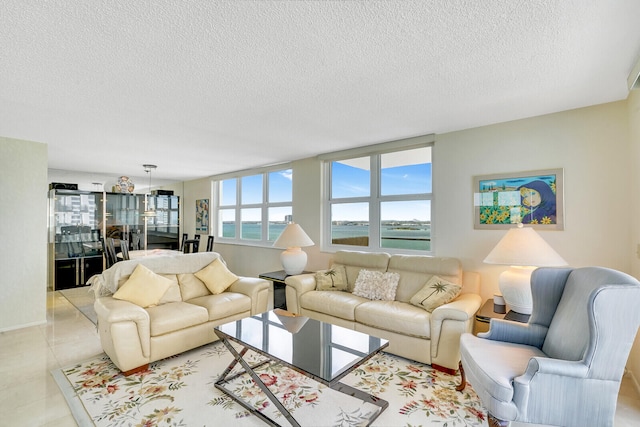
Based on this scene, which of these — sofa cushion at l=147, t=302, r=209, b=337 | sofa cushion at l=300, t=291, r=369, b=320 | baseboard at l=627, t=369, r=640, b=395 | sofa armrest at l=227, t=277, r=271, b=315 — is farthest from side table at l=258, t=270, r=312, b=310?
baseboard at l=627, t=369, r=640, b=395

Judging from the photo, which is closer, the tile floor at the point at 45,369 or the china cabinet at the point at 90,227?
the tile floor at the point at 45,369

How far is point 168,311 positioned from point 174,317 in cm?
13

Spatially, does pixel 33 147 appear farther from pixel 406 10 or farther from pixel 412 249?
pixel 412 249

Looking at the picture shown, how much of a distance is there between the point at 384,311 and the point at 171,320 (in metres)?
2.04

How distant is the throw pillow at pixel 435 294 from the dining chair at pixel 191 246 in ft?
15.4

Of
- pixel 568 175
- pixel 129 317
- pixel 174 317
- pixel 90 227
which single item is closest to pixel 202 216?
pixel 90 227

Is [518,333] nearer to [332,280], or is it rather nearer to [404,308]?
[404,308]

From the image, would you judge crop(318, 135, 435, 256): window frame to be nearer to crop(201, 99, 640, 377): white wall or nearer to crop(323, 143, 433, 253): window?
crop(323, 143, 433, 253): window

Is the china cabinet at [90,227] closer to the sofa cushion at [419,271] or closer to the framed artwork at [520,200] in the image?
the sofa cushion at [419,271]

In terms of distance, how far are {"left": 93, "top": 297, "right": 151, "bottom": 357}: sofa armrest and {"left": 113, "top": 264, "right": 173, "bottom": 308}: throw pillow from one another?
0.79 ft

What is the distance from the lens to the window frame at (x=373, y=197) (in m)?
3.85

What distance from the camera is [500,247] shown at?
272 cm

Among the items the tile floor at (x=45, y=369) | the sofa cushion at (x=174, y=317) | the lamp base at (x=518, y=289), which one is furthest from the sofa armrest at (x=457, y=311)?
the sofa cushion at (x=174, y=317)

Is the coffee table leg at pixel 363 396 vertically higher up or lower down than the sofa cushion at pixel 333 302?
lower down
